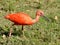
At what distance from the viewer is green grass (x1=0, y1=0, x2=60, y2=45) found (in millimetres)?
7652

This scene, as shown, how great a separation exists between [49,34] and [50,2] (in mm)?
2664

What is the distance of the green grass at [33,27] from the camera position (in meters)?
7.65

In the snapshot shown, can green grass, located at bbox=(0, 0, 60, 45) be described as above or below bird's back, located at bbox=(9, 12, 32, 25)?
below

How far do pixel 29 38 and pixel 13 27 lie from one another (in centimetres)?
67

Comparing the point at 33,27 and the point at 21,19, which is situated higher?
the point at 21,19

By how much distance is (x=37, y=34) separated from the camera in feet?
26.3

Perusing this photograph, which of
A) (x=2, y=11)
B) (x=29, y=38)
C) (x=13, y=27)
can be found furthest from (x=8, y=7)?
(x=29, y=38)

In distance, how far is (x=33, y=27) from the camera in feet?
28.0

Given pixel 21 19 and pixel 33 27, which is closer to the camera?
pixel 21 19

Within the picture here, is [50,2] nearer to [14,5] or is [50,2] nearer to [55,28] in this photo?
[14,5]

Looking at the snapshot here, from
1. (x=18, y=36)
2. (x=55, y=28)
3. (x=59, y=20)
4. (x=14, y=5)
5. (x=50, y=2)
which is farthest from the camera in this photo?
(x=50, y=2)

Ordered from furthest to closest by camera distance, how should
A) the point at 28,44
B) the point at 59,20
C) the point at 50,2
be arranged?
the point at 50,2
the point at 59,20
the point at 28,44

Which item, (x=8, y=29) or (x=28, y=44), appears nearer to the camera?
(x=28, y=44)

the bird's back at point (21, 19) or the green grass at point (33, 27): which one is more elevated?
the bird's back at point (21, 19)
